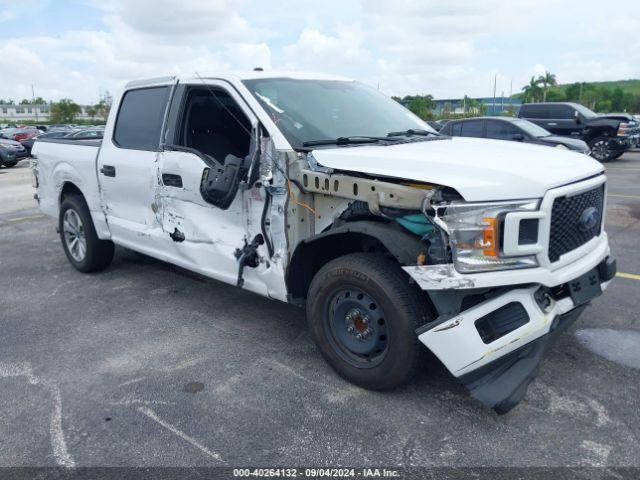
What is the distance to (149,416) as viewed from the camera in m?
3.15

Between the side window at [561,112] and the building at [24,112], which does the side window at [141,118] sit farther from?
the building at [24,112]

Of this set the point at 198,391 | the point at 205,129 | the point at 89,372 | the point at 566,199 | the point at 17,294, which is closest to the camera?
the point at 566,199

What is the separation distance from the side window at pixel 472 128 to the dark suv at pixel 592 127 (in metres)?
4.99

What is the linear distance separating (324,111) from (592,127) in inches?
620

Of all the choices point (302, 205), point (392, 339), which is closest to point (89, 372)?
point (302, 205)

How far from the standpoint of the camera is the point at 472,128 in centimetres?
1357

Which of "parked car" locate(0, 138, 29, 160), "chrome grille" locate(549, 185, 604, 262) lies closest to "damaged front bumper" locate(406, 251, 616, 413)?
"chrome grille" locate(549, 185, 604, 262)

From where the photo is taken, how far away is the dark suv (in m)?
16.8

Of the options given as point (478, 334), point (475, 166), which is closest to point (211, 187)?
point (475, 166)

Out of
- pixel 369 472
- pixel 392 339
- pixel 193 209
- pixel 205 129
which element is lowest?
pixel 369 472

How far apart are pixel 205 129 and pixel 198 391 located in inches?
82.8

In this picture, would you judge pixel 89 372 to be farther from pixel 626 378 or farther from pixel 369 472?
pixel 626 378

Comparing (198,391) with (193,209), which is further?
(193,209)

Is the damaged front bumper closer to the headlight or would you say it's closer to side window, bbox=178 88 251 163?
the headlight
